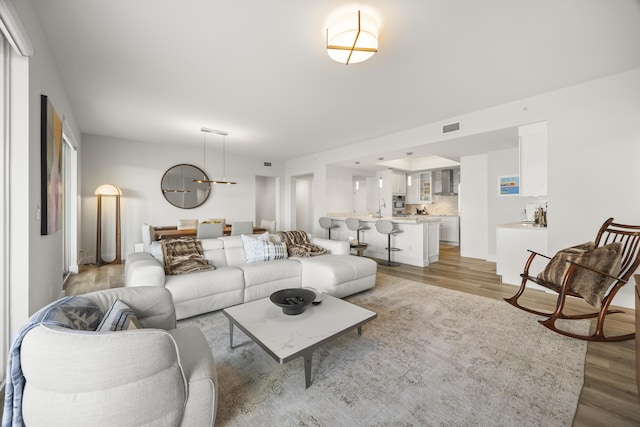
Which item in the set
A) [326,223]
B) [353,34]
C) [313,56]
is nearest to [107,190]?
[326,223]

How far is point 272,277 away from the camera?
10.4 ft

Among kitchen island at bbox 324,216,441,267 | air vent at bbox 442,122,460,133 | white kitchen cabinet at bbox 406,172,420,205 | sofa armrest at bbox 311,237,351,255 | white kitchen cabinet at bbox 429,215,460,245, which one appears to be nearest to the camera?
sofa armrest at bbox 311,237,351,255

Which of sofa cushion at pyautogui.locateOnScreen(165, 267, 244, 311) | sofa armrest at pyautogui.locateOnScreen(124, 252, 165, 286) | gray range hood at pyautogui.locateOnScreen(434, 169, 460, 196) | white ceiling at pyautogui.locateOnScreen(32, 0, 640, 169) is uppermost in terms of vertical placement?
white ceiling at pyautogui.locateOnScreen(32, 0, 640, 169)

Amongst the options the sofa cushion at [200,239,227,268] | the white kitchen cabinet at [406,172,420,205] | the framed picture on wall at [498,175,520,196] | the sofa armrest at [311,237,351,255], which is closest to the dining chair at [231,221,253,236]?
the sofa cushion at [200,239,227,268]

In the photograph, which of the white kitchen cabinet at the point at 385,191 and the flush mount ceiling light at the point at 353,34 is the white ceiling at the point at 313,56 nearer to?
the flush mount ceiling light at the point at 353,34

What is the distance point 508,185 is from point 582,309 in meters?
2.77

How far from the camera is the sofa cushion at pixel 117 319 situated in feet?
4.13

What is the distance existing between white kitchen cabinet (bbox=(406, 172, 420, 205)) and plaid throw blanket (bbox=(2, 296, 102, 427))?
27.5 ft

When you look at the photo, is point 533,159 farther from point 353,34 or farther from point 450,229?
point 450,229

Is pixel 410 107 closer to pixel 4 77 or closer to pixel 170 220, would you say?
pixel 4 77

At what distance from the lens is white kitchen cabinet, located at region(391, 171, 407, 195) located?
25.8 feet

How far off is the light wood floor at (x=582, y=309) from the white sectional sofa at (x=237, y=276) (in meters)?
1.41

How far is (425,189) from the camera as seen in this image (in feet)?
27.2

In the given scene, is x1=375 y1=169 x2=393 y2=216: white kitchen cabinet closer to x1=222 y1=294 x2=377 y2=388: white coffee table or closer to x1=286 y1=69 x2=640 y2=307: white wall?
x1=286 y1=69 x2=640 y2=307: white wall
